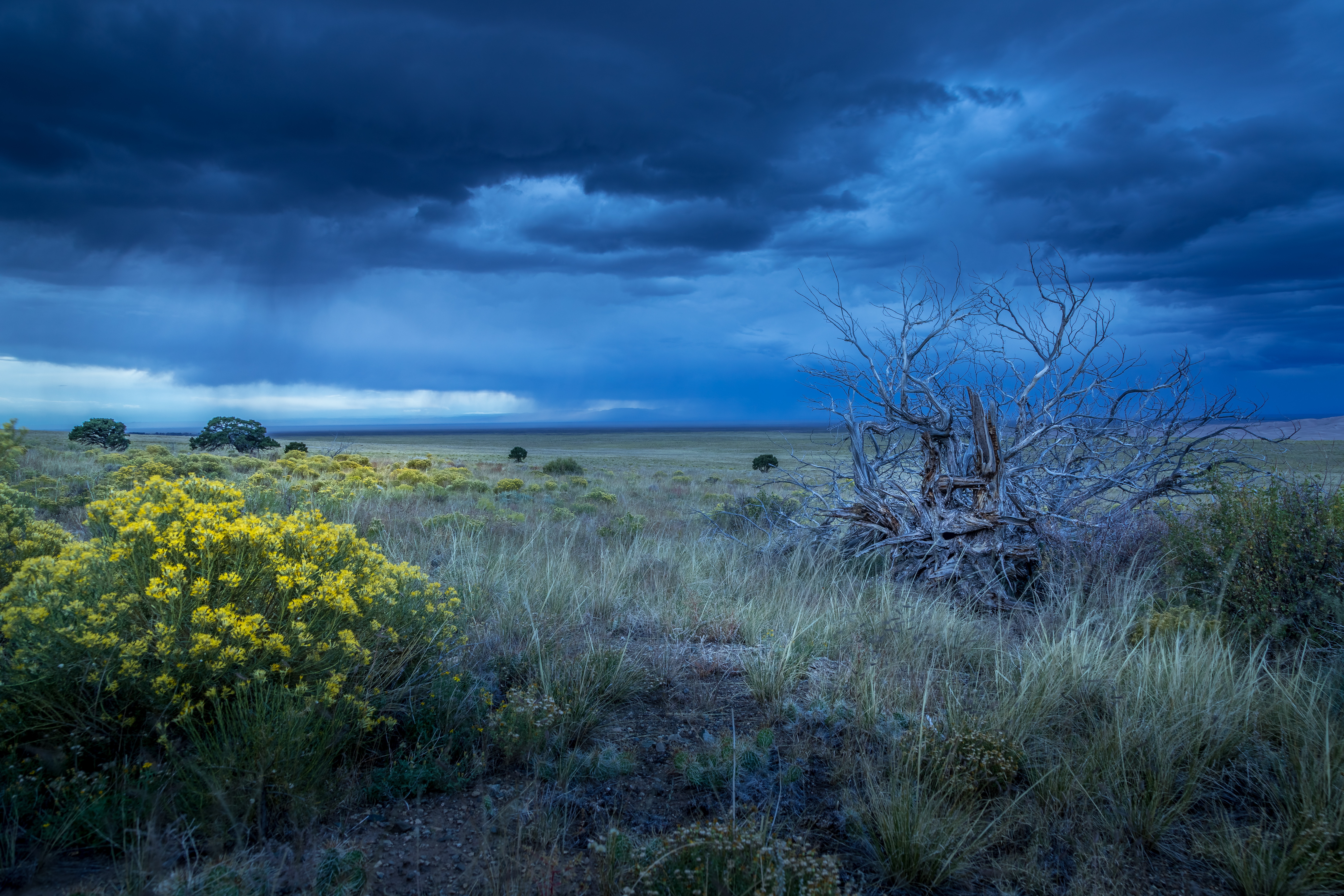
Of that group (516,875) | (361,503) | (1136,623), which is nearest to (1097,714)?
(1136,623)

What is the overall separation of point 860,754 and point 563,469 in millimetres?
23755

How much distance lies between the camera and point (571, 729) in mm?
3707

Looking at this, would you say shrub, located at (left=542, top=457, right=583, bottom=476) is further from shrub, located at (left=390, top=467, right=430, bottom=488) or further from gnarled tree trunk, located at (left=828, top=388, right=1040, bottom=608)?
gnarled tree trunk, located at (left=828, top=388, right=1040, bottom=608)

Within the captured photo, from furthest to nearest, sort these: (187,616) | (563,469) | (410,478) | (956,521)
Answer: (563,469)
(410,478)
(956,521)
(187,616)

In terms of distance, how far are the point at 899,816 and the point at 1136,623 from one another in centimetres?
365

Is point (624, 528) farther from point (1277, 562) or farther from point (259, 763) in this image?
point (259, 763)

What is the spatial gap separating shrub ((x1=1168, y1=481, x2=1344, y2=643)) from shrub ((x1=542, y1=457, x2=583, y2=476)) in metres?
21.3

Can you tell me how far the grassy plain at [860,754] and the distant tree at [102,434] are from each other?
2886cm

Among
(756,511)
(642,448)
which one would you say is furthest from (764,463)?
(642,448)

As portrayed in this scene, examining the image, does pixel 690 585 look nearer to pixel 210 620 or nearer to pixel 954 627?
pixel 954 627

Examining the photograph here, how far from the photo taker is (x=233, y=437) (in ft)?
96.6

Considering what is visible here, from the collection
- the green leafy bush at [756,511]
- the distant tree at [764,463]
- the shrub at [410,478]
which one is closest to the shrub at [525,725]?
the green leafy bush at [756,511]

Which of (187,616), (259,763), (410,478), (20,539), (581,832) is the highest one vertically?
(20,539)

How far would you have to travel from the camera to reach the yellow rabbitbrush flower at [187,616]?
2908 mm
